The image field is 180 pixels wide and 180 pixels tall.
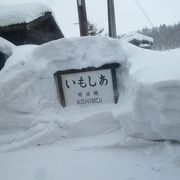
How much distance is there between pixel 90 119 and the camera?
4242mm

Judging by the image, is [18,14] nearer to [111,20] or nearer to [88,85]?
[111,20]

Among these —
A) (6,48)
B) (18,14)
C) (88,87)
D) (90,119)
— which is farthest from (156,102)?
(18,14)

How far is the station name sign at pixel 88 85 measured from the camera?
14.5 feet

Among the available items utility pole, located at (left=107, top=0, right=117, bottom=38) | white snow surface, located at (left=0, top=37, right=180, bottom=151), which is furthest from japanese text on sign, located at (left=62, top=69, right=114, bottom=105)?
utility pole, located at (left=107, top=0, right=117, bottom=38)

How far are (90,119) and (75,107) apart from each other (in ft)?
1.54

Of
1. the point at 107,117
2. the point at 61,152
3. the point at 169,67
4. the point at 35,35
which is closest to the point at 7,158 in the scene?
the point at 61,152

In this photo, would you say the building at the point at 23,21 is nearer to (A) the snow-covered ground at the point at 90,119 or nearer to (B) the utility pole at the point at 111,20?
(B) the utility pole at the point at 111,20

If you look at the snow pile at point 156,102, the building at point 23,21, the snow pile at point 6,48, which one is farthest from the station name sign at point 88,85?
the building at point 23,21

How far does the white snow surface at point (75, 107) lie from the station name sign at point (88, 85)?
3.8 inches

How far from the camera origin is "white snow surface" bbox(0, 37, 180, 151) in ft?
11.5

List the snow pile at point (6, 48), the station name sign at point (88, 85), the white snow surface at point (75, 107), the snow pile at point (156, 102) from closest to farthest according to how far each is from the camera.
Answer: the snow pile at point (156, 102), the white snow surface at point (75, 107), the station name sign at point (88, 85), the snow pile at point (6, 48)

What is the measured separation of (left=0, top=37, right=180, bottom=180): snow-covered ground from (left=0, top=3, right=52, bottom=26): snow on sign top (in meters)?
4.05

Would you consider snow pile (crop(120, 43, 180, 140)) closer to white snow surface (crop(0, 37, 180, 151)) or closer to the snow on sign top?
white snow surface (crop(0, 37, 180, 151))

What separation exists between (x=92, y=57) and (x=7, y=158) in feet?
6.95
